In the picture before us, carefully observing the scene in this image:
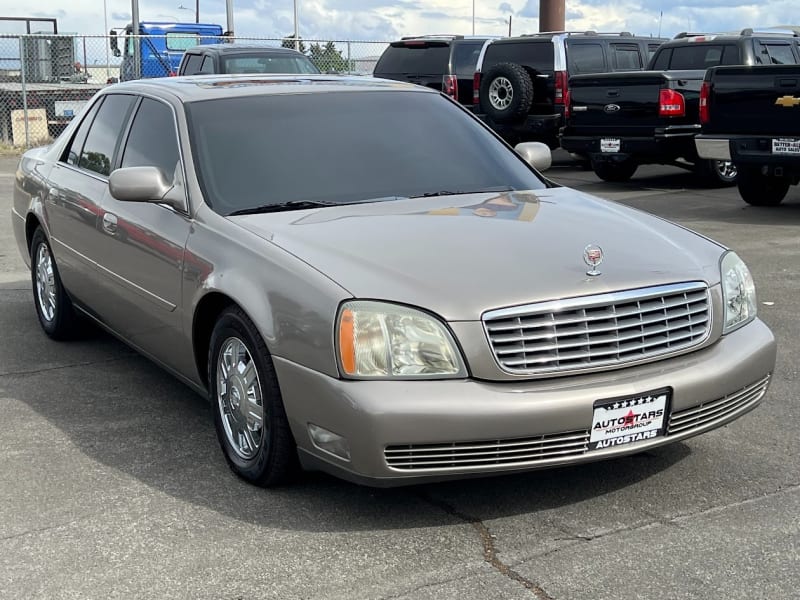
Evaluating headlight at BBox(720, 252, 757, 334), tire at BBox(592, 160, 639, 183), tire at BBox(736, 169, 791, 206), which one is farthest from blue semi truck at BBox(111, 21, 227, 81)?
headlight at BBox(720, 252, 757, 334)

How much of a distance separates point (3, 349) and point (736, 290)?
4.17 m

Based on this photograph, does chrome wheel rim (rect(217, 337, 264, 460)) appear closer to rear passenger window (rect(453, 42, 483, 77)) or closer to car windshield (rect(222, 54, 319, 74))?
car windshield (rect(222, 54, 319, 74))

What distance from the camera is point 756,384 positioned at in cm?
432

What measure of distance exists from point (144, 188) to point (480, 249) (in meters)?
1.54

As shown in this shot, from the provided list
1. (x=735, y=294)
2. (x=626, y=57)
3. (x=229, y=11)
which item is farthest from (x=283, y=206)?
(x=229, y=11)

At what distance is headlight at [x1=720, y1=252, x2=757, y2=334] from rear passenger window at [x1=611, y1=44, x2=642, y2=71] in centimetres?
1304

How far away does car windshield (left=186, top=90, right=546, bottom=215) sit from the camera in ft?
15.9

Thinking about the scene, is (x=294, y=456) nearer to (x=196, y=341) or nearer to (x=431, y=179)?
(x=196, y=341)

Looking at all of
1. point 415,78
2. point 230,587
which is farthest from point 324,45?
point 230,587

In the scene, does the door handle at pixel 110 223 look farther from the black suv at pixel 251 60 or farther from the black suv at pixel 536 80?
the black suv at pixel 251 60

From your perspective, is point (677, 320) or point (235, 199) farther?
point (235, 199)

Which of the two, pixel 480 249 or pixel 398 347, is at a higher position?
pixel 480 249

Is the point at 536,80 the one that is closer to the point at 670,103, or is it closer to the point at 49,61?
the point at 670,103

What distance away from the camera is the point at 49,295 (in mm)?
6777
